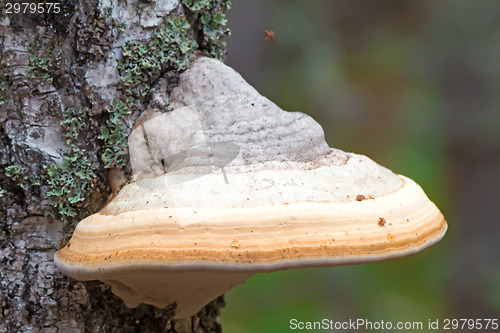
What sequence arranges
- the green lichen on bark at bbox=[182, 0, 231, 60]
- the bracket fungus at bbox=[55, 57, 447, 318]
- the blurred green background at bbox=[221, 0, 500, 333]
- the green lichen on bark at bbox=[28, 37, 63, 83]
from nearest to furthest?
the bracket fungus at bbox=[55, 57, 447, 318] → the green lichen on bark at bbox=[28, 37, 63, 83] → the green lichen on bark at bbox=[182, 0, 231, 60] → the blurred green background at bbox=[221, 0, 500, 333]

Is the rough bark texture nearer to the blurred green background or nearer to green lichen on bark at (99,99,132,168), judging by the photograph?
green lichen on bark at (99,99,132,168)

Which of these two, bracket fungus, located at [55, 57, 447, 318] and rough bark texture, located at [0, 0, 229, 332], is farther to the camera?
rough bark texture, located at [0, 0, 229, 332]

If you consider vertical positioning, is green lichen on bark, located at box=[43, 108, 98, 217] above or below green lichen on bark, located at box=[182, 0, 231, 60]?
below

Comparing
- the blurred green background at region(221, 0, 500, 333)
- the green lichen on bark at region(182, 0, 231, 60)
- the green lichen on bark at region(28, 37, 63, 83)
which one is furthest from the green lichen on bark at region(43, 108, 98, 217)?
the blurred green background at region(221, 0, 500, 333)

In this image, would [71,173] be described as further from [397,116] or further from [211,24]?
[397,116]

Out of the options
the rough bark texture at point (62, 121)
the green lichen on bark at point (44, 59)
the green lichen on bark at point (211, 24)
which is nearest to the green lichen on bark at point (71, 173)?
the rough bark texture at point (62, 121)

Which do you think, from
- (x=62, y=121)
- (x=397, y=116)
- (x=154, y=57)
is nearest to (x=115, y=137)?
(x=62, y=121)
